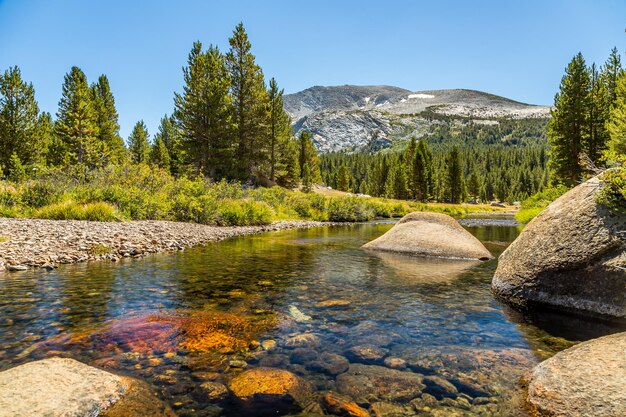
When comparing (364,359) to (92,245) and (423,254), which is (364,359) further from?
(92,245)

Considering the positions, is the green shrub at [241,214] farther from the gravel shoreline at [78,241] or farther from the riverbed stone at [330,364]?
the riverbed stone at [330,364]

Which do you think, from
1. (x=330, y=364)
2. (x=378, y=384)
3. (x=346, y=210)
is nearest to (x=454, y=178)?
(x=346, y=210)

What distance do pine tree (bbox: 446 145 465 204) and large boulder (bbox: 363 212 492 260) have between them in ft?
267

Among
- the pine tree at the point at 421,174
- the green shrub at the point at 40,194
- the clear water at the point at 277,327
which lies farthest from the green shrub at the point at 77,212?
the pine tree at the point at 421,174

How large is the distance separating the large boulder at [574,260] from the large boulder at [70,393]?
24.9ft

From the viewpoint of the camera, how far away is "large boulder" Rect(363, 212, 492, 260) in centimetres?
1531

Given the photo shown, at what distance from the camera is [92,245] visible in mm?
13398

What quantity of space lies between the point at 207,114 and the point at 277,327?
4269 cm

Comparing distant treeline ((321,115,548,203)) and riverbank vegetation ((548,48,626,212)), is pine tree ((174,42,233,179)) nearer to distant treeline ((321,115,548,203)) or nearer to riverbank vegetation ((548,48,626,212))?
riverbank vegetation ((548,48,626,212))

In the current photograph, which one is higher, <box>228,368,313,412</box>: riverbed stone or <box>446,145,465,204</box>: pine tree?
<box>446,145,465,204</box>: pine tree

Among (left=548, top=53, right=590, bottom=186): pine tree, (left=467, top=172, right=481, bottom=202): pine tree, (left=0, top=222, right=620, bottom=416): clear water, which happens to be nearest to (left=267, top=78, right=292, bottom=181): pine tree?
(left=548, top=53, right=590, bottom=186): pine tree

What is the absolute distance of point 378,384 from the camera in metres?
4.65

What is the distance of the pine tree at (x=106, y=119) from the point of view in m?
54.6

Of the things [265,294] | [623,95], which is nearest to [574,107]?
[623,95]
